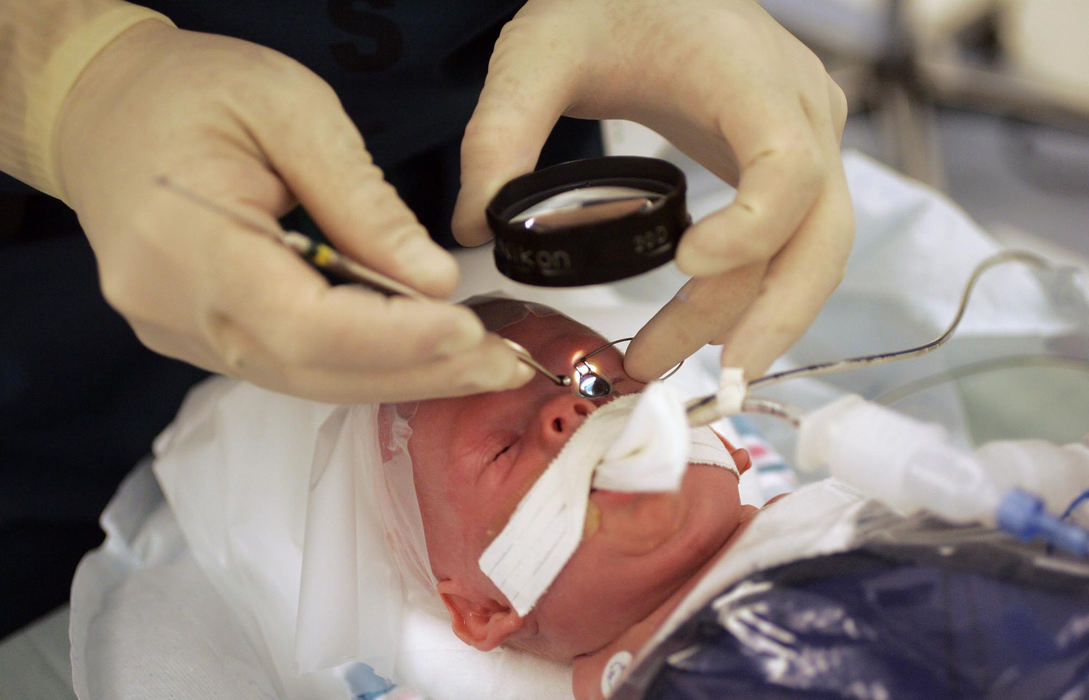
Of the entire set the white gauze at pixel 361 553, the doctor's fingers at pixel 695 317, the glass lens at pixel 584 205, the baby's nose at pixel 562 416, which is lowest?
the white gauze at pixel 361 553

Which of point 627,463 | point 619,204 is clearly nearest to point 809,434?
point 627,463

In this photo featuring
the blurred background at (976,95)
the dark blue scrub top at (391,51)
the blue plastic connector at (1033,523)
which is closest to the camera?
the blue plastic connector at (1033,523)

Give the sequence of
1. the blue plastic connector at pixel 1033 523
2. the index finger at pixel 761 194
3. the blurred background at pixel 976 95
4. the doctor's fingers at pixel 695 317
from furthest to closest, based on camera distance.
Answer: the blurred background at pixel 976 95 < the doctor's fingers at pixel 695 317 < the index finger at pixel 761 194 < the blue plastic connector at pixel 1033 523

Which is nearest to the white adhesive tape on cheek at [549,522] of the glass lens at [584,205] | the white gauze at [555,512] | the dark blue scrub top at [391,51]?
the white gauze at [555,512]

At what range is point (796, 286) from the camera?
34.0 inches

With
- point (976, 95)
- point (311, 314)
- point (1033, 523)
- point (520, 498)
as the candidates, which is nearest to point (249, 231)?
point (311, 314)

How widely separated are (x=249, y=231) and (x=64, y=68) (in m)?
0.33

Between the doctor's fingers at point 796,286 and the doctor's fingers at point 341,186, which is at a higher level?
the doctor's fingers at point 341,186

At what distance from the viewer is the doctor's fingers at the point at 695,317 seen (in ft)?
3.01

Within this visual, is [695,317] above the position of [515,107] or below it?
below

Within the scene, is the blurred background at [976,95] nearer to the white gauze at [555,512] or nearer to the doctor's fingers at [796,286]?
the doctor's fingers at [796,286]

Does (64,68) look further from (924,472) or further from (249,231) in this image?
(924,472)

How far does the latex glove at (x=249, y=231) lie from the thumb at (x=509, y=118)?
4.7 inches

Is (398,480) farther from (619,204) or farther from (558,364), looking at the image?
(619,204)
